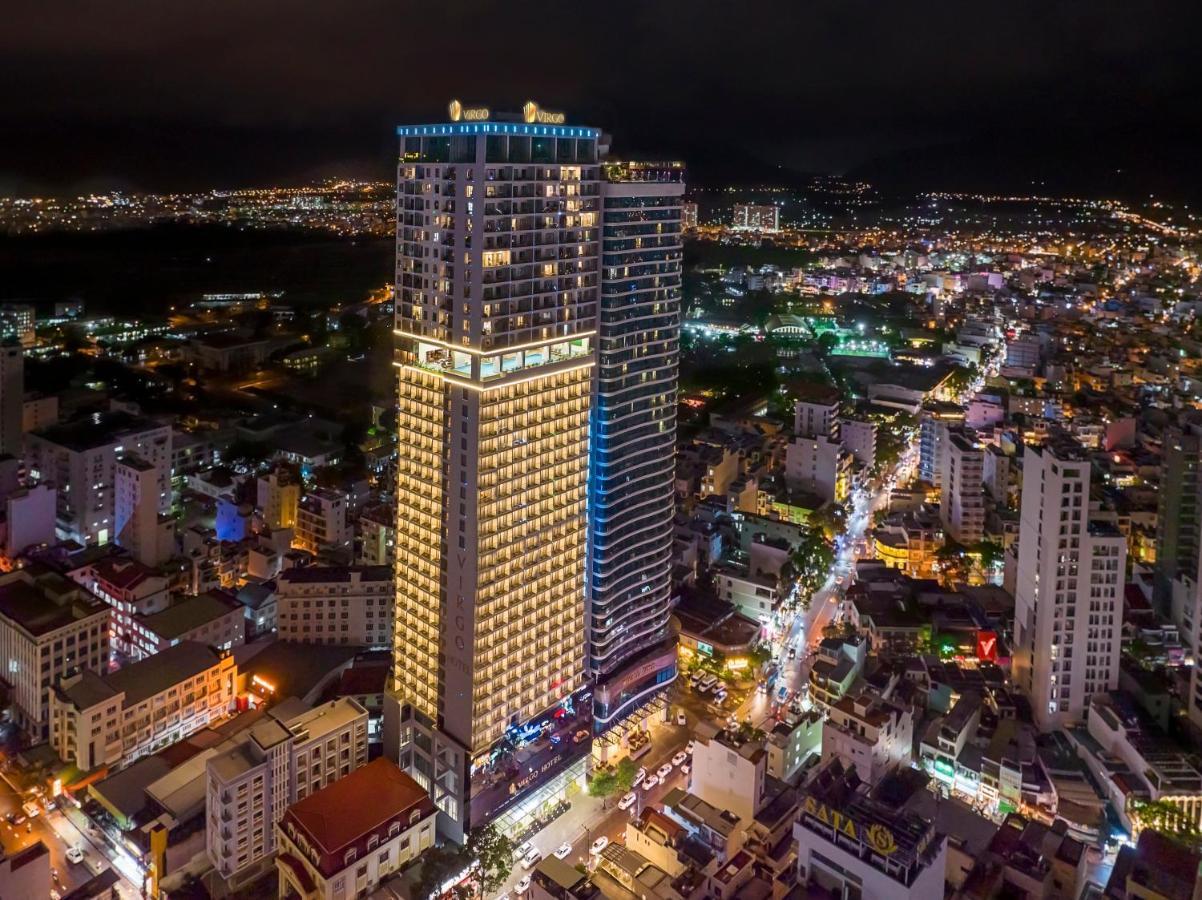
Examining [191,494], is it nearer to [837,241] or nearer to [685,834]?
[685,834]

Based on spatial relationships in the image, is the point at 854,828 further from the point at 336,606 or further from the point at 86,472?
the point at 86,472

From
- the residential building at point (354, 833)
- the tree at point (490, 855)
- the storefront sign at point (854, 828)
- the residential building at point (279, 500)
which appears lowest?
the tree at point (490, 855)

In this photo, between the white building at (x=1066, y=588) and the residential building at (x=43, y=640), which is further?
the residential building at (x=43, y=640)

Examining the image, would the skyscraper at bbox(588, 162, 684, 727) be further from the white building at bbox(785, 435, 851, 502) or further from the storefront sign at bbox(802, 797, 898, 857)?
the white building at bbox(785, 435, 851, 502)

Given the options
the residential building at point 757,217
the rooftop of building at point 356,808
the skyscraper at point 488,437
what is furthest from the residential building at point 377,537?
the residential building at point 757,217

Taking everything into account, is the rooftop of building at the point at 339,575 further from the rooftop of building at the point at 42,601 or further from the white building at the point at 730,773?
the white building at the point at 730,773

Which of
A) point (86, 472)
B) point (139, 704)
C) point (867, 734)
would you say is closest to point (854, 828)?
point (867, 734)

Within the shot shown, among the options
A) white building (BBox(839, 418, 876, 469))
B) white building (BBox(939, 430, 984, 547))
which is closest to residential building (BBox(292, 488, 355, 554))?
white building (BBox(939, 430, 984, 547))
